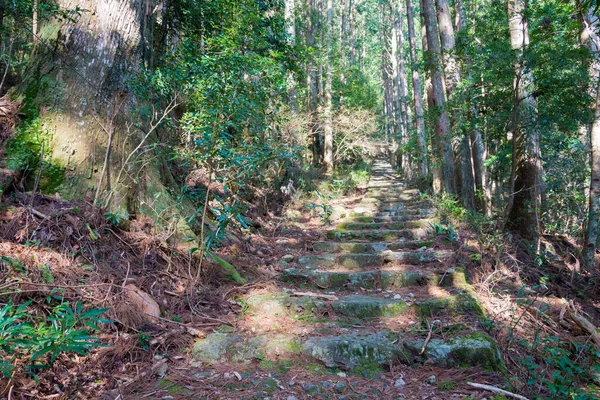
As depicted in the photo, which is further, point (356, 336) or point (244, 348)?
point (356, 336)

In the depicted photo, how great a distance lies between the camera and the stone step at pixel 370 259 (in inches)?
196

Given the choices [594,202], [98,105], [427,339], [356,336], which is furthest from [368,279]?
[594,202]

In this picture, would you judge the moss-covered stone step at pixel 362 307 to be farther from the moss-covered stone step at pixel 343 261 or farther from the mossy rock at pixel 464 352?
the moss-covered stone step at pixel 343 261

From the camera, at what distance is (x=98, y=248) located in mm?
3406

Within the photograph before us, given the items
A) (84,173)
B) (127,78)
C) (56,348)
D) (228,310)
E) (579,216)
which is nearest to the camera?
(56,348)

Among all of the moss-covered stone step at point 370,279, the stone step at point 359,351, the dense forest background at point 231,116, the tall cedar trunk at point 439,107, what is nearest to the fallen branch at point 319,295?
the moss-covered stone step at point 370,279

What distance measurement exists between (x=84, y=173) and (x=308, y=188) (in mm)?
6969

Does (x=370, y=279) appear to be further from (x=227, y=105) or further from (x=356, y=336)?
(x=227, y=105)

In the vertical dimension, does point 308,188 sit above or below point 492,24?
below

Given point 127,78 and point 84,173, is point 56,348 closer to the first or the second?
point 84,173

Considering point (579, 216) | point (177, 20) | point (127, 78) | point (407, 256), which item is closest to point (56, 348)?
point (127, 78)

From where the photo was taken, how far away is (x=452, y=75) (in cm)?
916

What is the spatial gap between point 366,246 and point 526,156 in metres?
4.32

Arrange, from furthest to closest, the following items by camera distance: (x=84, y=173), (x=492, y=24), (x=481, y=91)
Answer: (x=492, y=24)
(x=481, y=91)
(x=84, y=173)
